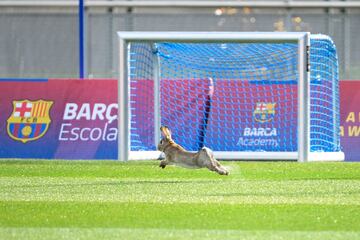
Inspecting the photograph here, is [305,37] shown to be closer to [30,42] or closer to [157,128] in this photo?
[157,128]

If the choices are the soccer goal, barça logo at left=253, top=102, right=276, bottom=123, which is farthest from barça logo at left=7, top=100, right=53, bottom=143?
barça logo at left=253, top=102, right=276, bottom=123

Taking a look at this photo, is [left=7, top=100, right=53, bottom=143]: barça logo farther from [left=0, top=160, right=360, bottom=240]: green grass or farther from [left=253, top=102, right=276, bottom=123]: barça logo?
[left=253, top=102, right=276, bottom=123]: barça logo

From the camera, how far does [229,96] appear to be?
18016mm

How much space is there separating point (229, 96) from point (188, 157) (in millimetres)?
4113

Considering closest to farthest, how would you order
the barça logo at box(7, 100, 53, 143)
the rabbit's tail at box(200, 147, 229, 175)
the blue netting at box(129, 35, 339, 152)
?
1. the rabbit's tail at box(200, 147, 229, 175)
2. the blue netting at box(129, 35, 339, 152)
3. the barça logo at box(7, 100, 53, 143)

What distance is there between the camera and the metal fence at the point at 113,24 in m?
24.3

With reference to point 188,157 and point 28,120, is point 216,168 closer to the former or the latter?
point 188,157

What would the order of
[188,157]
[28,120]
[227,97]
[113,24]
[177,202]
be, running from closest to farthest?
1. [177,202]
2. [188,157]
3. [28,120]
4. [227,97]
5. [113,24]

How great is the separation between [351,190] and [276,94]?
16.9ft

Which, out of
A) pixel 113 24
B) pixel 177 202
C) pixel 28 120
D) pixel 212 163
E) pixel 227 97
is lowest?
pixel 177 202

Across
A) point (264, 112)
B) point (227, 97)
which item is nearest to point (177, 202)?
point (264, 112)

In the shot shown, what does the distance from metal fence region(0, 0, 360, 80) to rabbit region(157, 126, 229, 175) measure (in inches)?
389

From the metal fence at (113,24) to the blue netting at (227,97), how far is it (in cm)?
616

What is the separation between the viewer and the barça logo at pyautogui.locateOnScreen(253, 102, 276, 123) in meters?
17.8
